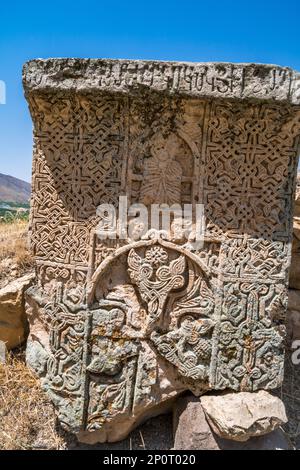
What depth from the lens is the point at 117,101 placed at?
2.43m

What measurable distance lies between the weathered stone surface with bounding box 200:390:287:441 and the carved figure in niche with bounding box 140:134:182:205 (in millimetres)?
1344

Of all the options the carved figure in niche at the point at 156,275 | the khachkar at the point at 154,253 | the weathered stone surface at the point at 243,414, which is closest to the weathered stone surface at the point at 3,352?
the khachkar at the point at 154,253

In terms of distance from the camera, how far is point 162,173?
2.51 m

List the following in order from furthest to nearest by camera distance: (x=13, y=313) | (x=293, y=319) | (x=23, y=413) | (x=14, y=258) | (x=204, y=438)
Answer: (x=14, y=258)
(x=293, y=319)
(x=13, y=313)
(x=23, y=413)
(x=204, y=438)

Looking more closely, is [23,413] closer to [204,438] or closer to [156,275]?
[204,438]

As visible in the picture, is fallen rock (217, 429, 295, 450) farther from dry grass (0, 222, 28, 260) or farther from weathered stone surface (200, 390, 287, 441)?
dry grass (0, 222, 28, 260)

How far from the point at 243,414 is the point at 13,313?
201cm

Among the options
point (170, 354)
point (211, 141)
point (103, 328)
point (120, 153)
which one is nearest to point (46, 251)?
point (103, 328)

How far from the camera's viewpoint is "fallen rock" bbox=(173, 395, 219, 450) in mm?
2455

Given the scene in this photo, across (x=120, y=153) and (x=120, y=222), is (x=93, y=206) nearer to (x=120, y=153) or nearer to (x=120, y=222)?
(x=120, y=222)

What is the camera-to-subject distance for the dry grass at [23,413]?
2.71 m

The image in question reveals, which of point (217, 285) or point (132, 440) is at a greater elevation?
point (217, 285)

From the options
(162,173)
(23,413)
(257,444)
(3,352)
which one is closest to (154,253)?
(162,173)

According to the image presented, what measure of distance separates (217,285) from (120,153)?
1075 millimetres
